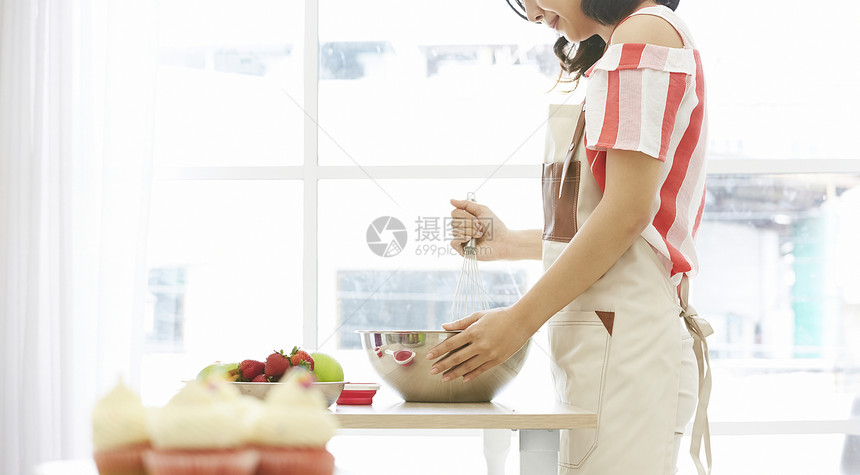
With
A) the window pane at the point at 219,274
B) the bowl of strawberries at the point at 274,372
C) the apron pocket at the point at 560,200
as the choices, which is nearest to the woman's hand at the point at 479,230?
the apron pocket at the point at 560,200

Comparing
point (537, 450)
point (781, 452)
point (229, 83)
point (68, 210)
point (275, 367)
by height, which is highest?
point (229, 83)

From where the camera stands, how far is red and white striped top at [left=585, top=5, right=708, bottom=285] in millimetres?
986

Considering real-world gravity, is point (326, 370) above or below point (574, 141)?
below

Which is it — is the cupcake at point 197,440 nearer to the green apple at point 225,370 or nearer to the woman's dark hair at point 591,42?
the green apple at point 225,370

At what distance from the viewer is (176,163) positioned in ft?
8.26

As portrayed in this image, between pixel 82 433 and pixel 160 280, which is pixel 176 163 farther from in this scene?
pixel 82 433

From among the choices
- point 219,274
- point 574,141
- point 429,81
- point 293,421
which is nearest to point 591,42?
point 574,141

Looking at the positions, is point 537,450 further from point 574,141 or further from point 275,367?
point 574,141

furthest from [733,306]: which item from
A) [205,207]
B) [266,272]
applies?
[205,207]

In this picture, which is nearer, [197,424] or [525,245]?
[197,424]

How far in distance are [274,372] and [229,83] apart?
180cm

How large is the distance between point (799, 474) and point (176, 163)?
220 centimetres

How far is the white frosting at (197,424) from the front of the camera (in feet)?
1.22

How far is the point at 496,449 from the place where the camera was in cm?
142
